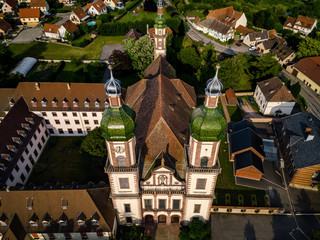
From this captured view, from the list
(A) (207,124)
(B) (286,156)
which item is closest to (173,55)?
(B) (286,156)

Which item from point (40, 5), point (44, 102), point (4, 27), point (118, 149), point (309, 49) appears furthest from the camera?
point (40, 5)

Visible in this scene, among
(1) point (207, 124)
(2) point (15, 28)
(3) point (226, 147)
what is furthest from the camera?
(2) point (15, 28)

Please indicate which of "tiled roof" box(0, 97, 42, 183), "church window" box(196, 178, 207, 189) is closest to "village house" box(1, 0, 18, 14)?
"tiled roof" box(0, 97, 42, 183)

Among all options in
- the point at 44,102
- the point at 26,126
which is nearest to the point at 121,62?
the point at 44,102

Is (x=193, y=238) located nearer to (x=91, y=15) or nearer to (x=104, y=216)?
(x=104, y=216)

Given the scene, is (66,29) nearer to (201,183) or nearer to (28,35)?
(28,35)

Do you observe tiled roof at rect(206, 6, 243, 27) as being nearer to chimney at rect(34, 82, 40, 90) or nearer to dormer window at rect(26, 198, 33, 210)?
chimney at rect(34, 82, 40, 90)

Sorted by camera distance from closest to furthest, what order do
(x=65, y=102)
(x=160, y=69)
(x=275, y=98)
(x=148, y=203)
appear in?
(x=148, y=203), (x=160, y=69), (x=65, y=102), (x=275, y=98)
